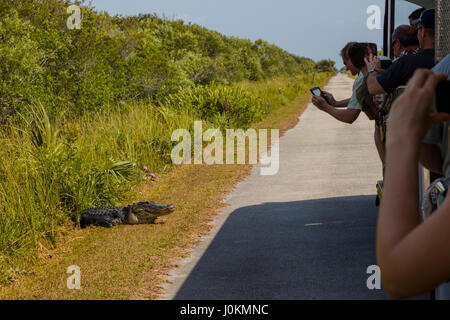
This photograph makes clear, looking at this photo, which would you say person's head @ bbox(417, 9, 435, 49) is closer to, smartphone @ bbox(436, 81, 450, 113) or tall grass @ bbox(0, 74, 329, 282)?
smartphone @ bbox(436, 81, 450, 113)

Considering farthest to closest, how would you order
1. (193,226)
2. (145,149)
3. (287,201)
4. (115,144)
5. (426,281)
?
(145,149) < (115,144) < (287,201) < (193,226) < (426,281)

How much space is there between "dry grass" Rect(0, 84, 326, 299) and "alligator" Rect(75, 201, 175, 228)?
0.10 meters

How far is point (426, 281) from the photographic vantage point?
1.13m

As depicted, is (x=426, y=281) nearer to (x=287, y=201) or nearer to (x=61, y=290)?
(x=61, y=290)

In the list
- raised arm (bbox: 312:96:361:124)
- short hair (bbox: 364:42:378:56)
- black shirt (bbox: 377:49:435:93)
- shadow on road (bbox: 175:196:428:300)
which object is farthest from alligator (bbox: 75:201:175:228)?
black shirt (bbox: 377:49:435:93)

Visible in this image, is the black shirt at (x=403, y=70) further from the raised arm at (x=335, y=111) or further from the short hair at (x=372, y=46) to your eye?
the short hair at (x=372, y=46)

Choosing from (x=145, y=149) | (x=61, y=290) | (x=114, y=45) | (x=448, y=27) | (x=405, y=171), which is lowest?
(x=61, y=290)

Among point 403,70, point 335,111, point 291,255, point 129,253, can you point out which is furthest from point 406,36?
point 129,253

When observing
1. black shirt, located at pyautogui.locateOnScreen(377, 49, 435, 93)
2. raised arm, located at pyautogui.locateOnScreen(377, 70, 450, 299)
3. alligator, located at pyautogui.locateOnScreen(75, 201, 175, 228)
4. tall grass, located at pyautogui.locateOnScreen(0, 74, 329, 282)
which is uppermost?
black shirt, located at pyautogui.locateOnScreen(377, 49, 435, 93)

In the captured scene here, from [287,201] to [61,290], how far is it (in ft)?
12.3

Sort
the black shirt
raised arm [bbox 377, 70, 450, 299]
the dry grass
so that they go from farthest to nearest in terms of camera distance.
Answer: the dry grass → the black shirt → raised arm [bbox 377, 70, 450, 299]

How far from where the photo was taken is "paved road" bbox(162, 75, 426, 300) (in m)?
4.59

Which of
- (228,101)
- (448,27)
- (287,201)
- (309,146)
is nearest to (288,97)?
(228,101)

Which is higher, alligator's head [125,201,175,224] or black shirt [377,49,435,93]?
black shirt [377,49,435,93]
